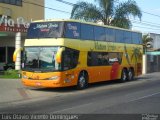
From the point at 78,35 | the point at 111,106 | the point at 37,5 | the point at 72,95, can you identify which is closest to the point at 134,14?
the point at 37,5

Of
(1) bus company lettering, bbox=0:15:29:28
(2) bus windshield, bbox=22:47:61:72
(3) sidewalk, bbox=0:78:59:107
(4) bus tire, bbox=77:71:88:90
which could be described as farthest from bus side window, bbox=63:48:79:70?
(1) bus company lettering, bbox=0:15:29:28

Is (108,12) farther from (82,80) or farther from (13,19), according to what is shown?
(82,80)

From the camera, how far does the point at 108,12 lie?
39.1m

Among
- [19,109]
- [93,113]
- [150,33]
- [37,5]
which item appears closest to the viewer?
[93,113]

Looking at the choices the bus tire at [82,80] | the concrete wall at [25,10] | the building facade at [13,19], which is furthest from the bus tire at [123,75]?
the concrete wall at [25,10]

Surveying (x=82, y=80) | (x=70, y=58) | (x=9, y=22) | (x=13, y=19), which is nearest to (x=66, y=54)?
(x=70, y=58)

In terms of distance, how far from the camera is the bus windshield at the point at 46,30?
20.7 m

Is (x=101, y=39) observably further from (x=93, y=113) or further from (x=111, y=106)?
(x=93, y=113)

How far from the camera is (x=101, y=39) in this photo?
24.5 metres

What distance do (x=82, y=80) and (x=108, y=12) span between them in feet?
59.5

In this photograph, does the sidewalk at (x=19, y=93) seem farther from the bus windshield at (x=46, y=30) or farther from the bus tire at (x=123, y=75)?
the bus tire at (x=123, y=75)

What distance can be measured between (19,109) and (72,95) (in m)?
5.43

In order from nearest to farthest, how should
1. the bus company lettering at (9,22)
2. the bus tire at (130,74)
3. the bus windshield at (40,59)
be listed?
1. the bus windshield at (40,59)
2. the bus tire at (130,74)
3. the bus company lettering at (9,22)

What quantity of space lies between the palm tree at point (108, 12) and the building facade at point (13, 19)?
16.9 ft
